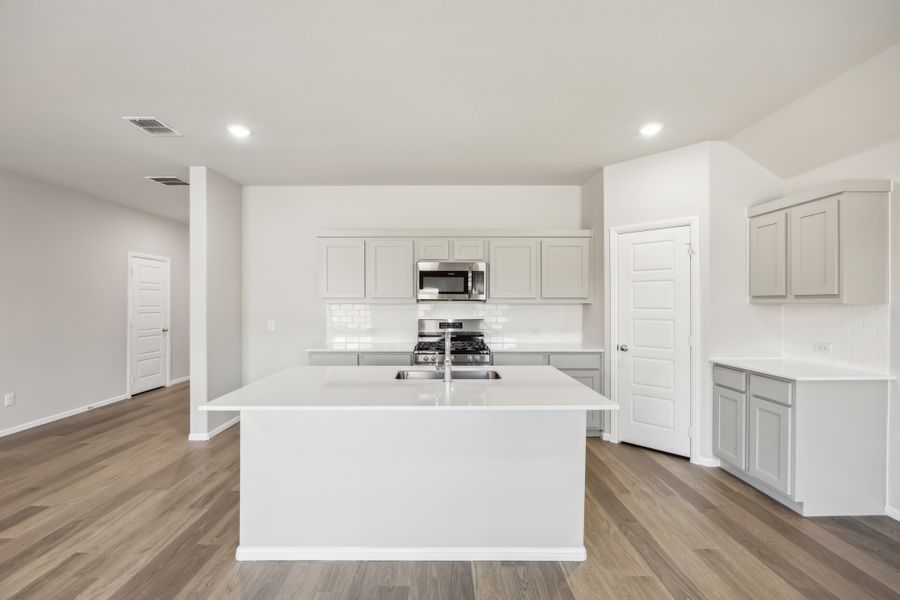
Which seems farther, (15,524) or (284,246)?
(284,246)

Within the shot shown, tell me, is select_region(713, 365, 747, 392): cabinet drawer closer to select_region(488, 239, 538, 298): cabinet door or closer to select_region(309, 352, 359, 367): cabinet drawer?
select_region(488, 239, 538, 298): cabinet door

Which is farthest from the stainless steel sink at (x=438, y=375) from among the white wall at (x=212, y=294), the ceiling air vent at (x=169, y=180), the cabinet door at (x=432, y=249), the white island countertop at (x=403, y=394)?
the ceiling air vent at (x=169, y=180)

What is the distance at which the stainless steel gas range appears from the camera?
13.9 ft

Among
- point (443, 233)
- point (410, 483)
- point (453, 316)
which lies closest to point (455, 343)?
point (453, 316)

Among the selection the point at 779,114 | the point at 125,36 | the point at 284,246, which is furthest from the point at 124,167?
the point at 779,114

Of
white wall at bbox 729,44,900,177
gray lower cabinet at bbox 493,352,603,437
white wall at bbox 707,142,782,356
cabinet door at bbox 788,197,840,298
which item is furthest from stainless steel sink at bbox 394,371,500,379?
white wall at bbox 729,44,900,177

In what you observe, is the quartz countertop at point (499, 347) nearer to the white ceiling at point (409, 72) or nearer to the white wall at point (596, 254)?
the white wall at point (596, 254)

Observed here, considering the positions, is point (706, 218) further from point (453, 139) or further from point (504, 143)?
point (453, 139)

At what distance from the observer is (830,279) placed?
2.79 meters

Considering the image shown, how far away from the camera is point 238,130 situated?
126 inches

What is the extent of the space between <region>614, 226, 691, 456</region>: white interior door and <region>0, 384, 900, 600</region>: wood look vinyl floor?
1.37 ft

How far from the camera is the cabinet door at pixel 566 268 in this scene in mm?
4438

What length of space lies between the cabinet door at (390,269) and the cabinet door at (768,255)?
3.12 meters

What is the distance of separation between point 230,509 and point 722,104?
4.36 metres
